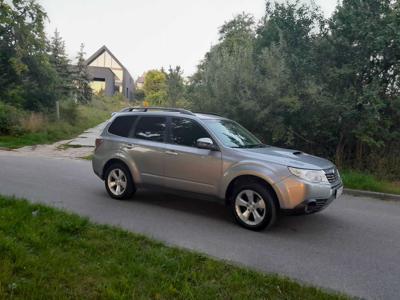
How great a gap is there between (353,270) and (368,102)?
668cm

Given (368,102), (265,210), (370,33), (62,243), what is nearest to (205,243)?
(265,210)

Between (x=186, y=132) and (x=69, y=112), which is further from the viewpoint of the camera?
(x=69, y=112)

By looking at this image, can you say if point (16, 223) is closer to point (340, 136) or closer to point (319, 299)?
point (319, 299)

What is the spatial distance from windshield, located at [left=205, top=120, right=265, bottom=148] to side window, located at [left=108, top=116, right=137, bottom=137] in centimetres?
171

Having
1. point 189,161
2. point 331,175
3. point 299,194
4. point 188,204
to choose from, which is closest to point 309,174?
point 299,194

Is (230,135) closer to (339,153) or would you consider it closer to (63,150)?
(339,153)

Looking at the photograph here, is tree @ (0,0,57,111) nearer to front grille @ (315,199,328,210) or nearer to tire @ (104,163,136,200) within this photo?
tire @ (104,163,136,200)

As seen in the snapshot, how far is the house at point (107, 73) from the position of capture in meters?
55.7

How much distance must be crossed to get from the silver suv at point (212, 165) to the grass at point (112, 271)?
5.36 ft

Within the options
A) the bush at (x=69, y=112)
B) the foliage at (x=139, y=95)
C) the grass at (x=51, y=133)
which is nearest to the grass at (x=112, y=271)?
the grass at (x=51, y=133)

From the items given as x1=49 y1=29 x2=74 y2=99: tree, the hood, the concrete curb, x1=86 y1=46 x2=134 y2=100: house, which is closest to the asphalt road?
the concrete curb

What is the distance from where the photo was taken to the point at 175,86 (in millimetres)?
13820

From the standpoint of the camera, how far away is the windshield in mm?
5877

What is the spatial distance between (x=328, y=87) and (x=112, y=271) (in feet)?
29.3
